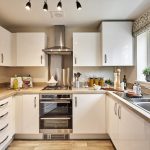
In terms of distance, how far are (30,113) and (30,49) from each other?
1204mm

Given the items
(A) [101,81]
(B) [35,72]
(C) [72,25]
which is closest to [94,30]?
(C) [72,25]

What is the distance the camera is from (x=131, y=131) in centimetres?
188

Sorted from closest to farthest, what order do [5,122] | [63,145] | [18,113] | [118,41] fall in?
[5,122], [63,145], [18,113], [118,41]

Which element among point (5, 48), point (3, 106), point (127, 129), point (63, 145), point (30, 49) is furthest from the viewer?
point (30, 49)

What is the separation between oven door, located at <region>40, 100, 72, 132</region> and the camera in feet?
10.3

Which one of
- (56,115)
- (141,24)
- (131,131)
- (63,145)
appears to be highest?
(141,24)

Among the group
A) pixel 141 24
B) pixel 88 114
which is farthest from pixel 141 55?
pixel 88 114

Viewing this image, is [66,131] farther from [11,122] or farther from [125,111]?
[125,111]

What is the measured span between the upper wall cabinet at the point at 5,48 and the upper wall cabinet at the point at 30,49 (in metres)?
0.16

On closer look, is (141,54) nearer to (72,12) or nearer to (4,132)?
(72,12)

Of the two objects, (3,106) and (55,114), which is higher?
(3,106)

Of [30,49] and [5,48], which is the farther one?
[30,49]

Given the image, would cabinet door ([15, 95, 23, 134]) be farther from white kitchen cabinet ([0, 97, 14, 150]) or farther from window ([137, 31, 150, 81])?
window ([137, 31, 150, 81])

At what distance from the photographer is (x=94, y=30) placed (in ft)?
13.0
